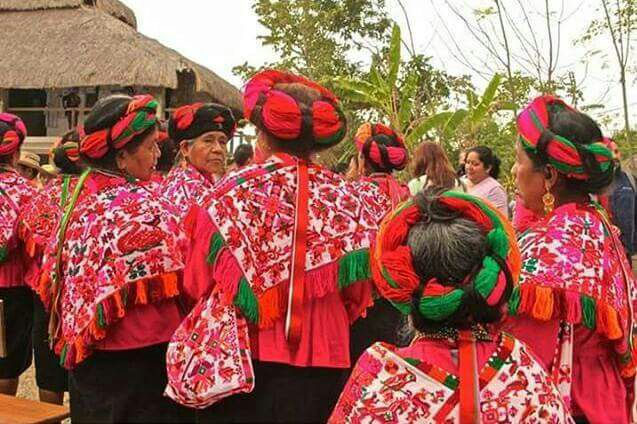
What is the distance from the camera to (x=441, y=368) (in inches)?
75.5

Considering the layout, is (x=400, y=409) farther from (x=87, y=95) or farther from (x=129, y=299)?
(x=87, y=95)

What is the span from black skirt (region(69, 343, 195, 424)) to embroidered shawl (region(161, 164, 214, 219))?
112 centimetres

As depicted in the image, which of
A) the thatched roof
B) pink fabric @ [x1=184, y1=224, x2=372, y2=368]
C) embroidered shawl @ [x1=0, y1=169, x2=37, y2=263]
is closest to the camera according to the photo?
pink fabric @ [x1=184, y1=224, x2=372, y2=368]

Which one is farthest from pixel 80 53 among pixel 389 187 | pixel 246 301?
pixel 246 301

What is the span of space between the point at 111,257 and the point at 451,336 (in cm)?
170

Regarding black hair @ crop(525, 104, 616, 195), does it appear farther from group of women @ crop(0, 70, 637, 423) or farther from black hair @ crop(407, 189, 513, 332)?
black hair @ crop(407, 189, 513, 332)

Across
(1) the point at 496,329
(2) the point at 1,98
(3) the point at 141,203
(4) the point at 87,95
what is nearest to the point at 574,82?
(3) the point at 141,203

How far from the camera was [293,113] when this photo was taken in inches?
114

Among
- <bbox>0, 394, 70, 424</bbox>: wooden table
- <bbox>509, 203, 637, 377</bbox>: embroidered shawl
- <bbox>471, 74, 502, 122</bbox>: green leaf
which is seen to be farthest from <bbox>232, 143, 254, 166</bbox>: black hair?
<bbox>471, 74, 502, 122</bbox>: green leaf

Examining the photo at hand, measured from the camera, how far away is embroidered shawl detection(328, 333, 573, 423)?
1891mm

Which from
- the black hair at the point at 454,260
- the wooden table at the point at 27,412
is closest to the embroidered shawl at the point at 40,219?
the wooden table at the point at 27,412

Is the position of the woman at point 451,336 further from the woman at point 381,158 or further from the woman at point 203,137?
the woman at point 381,158

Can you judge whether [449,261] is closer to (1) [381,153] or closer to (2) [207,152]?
(2) [207,152]

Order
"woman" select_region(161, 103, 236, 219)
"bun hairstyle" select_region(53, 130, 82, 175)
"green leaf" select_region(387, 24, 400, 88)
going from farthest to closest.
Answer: "green leaf" select_region(387, 24, 400, 88) < "bun hairstyle" select_region(53, 130, 82, 175) < "woman" select_region(161, 103, 236, 219)
